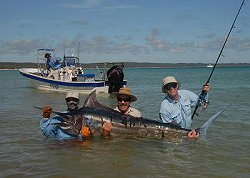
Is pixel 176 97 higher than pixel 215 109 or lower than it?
higher

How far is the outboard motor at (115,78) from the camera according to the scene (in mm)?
26859

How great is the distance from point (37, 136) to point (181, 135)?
4321mm

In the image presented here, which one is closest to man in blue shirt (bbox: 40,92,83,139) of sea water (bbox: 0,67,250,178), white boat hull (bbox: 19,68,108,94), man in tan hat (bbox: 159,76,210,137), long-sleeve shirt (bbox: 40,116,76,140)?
long-sleeve shirt (bbox: 40,116,76,140)

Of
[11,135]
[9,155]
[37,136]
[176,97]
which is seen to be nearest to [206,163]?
[176,97]

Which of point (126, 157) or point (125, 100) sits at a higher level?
point (125, 100)

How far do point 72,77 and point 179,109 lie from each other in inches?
838

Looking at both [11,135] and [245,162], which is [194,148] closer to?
[245,162]

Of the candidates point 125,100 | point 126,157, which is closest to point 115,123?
point 125,100

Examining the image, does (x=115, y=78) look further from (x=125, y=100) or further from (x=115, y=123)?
(x=125, y=100)

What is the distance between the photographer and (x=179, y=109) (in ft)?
24.9

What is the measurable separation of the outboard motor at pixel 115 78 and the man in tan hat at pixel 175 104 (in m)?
19.0

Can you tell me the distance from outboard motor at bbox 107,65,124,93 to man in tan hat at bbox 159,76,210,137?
62.3 ft

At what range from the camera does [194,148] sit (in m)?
8.14

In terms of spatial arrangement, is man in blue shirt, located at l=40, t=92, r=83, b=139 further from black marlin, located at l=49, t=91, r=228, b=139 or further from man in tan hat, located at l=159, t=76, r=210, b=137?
man in tan hat, located at l=159, t=76, r=210, b=137
